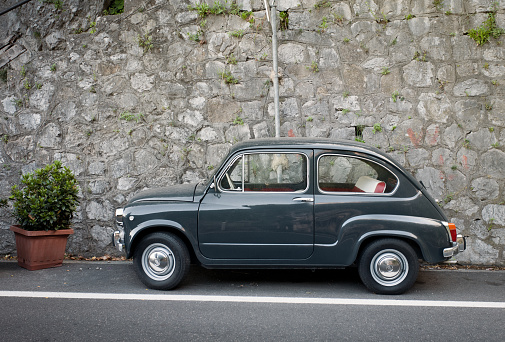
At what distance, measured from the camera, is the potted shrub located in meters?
6.12

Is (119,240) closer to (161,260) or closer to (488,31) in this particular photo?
(161,260)

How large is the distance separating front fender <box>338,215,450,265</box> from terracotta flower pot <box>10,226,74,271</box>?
154 inches

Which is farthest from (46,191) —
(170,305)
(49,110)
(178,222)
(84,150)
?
(170,305)

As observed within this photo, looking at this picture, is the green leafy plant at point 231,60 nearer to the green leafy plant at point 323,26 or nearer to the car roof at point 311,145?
the green leafy plant at point 323,26

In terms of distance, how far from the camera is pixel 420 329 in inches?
161

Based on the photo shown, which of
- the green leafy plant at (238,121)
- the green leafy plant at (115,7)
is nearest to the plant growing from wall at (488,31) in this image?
the green leafy plant at (238,121)

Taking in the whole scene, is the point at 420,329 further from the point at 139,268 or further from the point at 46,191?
the point at 46,191

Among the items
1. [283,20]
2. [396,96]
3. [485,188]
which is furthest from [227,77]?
[485,188]

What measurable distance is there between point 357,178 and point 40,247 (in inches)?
171

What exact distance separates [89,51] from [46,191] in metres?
2.46

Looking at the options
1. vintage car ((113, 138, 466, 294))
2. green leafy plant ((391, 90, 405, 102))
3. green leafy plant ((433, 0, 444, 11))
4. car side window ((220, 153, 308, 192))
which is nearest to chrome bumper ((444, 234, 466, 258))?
vintage car ((113, 138, 466, 294))

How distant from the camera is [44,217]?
614 centimetres

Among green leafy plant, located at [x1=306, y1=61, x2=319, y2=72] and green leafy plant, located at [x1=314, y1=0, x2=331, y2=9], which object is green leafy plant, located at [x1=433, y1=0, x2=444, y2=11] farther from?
green leafy plant, located at [x1=306, y1=61, x2=319, y2=72]

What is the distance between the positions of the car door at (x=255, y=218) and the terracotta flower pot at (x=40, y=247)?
2.43 metres
